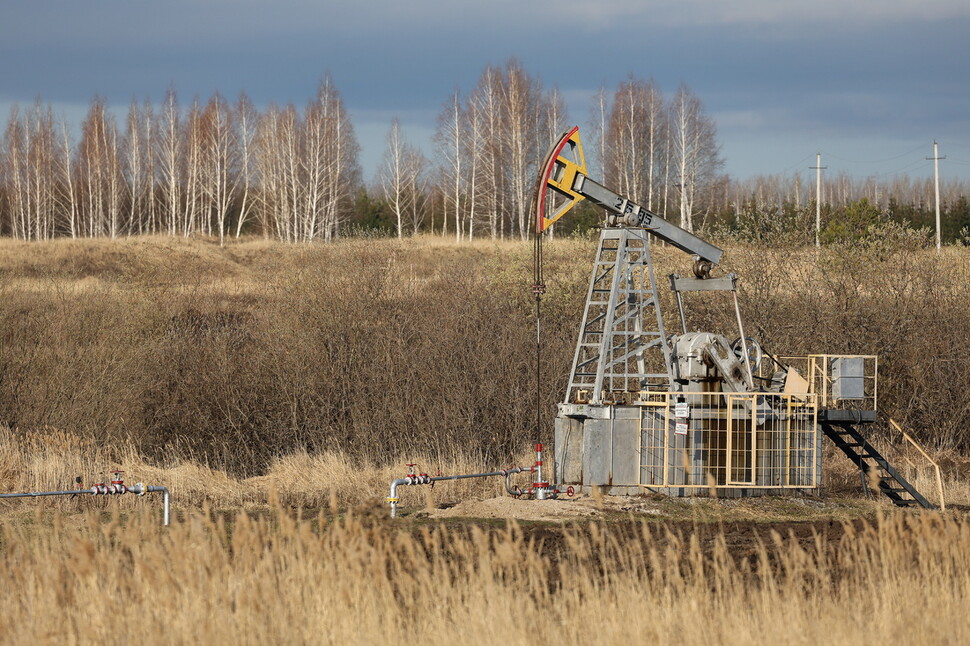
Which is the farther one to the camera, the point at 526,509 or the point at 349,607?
the point at 526,509

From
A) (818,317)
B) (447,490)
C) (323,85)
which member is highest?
(323,85)

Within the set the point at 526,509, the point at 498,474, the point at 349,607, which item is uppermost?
the point at 349,607

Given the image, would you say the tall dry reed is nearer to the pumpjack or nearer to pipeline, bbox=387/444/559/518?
pipeline, bbox=387/444/559/518

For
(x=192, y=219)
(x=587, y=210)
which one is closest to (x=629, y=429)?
(x=587, y=210)

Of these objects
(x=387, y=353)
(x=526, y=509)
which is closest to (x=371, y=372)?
(x=387, y=353)

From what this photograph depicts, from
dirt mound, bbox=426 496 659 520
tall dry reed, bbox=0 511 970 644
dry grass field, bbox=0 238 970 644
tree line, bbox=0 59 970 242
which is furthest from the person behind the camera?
tree line, bbox=0 59 970 242

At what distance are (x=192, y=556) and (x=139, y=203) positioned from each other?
66.3 meters

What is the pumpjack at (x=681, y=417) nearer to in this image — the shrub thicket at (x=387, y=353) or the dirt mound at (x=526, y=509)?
the dirt mound at (x=526, y=509)

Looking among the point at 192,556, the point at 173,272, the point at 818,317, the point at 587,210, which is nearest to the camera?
the point at 192,556

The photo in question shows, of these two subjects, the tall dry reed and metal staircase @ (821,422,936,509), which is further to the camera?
metal staircase @ (821,422,936,509)

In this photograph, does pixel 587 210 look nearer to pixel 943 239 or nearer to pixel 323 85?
pixel 323 85

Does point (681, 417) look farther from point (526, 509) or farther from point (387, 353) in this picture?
point (387, 353)

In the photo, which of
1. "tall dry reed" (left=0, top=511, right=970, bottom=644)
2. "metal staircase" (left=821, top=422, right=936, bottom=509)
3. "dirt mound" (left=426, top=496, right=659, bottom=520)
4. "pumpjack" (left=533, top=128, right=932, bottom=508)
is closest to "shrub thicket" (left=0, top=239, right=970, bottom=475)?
"pumpjack" (left=533, top=128, right=932, bottom=508)

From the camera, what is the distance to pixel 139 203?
234ft
